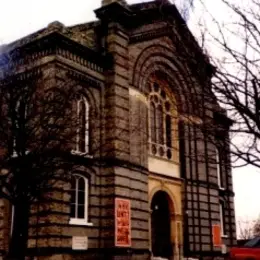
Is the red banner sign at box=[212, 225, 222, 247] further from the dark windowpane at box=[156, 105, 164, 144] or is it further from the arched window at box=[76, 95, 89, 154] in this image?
the arched window at box=[76, 95, 89, 154]

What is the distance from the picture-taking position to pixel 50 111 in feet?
58.1

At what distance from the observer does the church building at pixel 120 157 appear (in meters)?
21.6

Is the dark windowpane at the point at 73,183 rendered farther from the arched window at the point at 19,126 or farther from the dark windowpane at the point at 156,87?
the dark windowpane at the point at 156,87

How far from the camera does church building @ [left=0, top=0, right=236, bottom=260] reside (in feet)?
71.0

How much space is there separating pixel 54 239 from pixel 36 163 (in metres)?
5.45

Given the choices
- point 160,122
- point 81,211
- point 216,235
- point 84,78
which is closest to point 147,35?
point 160,122

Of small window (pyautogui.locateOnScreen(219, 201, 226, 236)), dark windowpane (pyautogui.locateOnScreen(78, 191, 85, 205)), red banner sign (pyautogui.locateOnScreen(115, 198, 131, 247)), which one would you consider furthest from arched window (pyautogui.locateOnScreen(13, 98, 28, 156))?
small window (pyautogui.locateOnScreen(219, 201, 226, 236))

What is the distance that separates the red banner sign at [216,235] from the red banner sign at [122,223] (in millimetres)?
8426

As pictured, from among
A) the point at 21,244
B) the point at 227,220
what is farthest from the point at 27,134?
the point at 227,220

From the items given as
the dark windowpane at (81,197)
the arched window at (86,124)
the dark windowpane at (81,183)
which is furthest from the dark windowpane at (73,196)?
the arched window at (86,124)

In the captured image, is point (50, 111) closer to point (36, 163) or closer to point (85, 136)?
point (36, 163)

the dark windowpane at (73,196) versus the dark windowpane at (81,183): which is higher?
the dark windowpane at (81,183)

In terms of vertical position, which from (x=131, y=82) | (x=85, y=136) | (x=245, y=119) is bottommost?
(x=245, y=119)

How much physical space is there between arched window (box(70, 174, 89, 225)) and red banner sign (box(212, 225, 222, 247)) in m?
10.5
